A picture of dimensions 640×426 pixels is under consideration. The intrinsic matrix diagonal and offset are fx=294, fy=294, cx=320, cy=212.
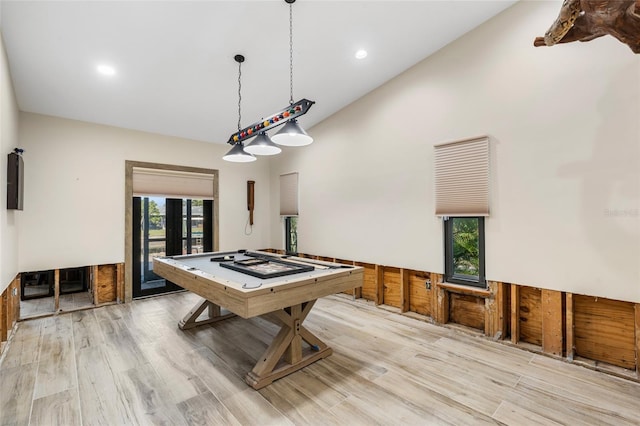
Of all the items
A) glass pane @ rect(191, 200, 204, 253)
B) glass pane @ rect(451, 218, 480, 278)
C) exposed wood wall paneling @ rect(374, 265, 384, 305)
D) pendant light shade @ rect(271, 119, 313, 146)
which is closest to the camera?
pendant light shade @ rect(271, 119, 313, 146)

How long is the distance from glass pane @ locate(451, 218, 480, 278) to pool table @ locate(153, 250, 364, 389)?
59.9 inches

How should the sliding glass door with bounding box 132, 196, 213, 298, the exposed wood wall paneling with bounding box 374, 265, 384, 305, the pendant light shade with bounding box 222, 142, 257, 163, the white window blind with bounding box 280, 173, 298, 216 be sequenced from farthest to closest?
the white window blind with bounding box 280, 173, 298, 216 → the sliding glass door with bounding box 132, 196, 213, 298 → the exposed wood wall paneling with bounding box 374, 265, 384, 305 → the pendant light shade with bounding box 222, 142, 257, 163

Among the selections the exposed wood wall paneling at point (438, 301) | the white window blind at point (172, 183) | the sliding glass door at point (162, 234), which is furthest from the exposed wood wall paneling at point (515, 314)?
the white window blind at point (172, 183)

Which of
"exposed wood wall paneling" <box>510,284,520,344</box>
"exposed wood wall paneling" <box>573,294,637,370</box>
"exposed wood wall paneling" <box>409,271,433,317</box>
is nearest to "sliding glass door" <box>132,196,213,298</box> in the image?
"exposed wood wall paneling" <box>409,271,433,317</box>

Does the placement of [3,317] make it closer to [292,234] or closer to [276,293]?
[276,293]

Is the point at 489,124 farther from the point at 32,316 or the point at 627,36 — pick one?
the point at 32,316

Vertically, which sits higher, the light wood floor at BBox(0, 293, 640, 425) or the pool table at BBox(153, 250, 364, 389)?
the pool table at BBox(153, 250, 364, 389)

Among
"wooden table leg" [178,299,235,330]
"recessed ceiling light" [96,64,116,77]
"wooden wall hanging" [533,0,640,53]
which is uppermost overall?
"recessed ceiling light" [96,64,116,77]

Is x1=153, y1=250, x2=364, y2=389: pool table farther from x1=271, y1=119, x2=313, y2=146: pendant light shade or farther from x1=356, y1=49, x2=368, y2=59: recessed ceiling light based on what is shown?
x1=356, y1=49, x2=368, y2=59: recessed ceiling light

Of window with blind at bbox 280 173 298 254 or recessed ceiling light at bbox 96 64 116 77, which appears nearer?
recessed ceiling light at bbox 96 64 116 77

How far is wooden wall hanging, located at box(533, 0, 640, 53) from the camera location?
5.36 ft

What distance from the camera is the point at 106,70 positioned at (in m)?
3.40

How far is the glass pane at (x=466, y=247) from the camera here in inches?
141

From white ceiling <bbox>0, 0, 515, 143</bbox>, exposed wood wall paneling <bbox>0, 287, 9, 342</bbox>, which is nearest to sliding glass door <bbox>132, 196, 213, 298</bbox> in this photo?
white ceiling <bbox>0, 0, 515, 143</bbox>
